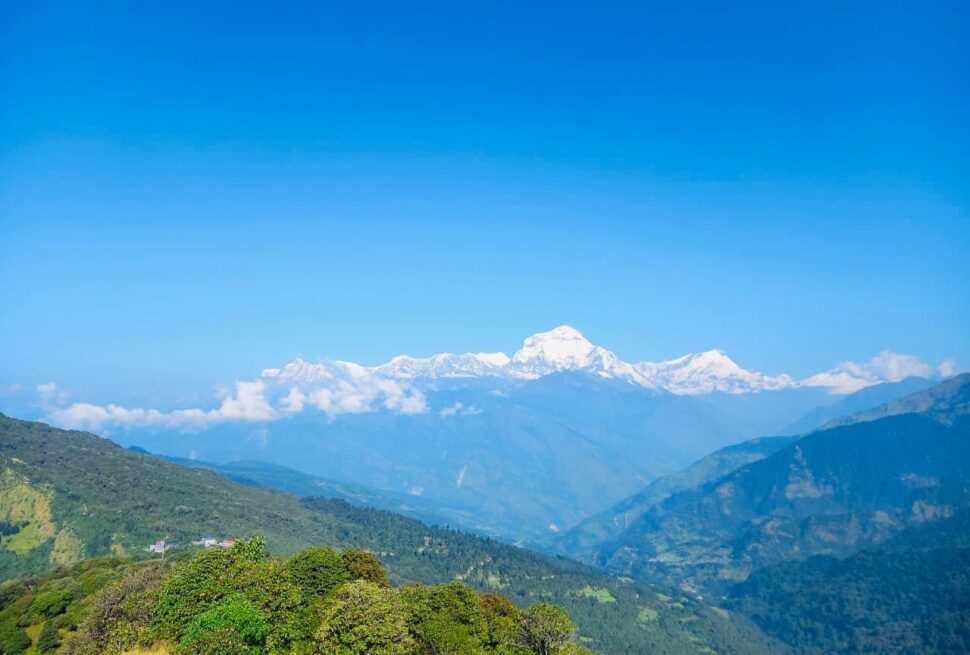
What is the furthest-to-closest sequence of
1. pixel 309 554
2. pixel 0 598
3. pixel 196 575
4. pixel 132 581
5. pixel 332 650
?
pixel 0 598 → pixel 309 554 → pixel 132 581 → pixel 196 575 → pixel 332 650

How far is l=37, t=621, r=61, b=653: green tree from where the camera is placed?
3711 inches

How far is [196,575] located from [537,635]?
167ft

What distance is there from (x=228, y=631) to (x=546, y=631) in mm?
45468

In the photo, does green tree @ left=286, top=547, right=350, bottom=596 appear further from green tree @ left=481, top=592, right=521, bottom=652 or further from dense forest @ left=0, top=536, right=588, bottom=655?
green tree @ left=481, top=592, right=521, bottom=652

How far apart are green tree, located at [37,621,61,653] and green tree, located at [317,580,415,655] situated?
49042mm

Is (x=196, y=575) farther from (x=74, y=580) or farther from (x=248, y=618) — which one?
(x=74, y=580)

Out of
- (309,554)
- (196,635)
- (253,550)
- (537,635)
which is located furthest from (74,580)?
(537,635)

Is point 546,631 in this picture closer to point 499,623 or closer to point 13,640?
point 499,623

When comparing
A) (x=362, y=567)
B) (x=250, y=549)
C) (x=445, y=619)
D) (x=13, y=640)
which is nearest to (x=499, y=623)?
(x=445, y=619)

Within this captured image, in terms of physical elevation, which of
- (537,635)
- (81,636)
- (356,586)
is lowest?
(537,635)

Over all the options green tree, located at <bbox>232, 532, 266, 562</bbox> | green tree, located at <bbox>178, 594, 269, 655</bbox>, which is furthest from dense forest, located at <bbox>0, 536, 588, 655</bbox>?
green tree, located at <bbox>232, 532, 266, 562</bbox>

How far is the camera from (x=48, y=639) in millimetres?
95562

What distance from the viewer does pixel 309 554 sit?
107375 mm

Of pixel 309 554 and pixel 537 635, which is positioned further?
pixel 309 554
